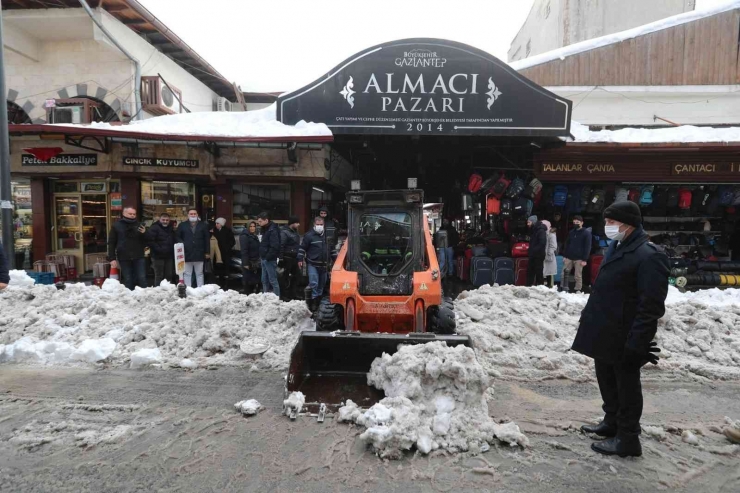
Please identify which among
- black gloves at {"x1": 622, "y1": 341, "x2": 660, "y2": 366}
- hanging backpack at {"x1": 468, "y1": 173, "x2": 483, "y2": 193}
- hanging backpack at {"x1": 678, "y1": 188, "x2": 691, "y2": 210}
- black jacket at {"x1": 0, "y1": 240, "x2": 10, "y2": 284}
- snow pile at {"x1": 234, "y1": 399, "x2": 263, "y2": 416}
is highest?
hanging backpack at {"x1": 468, "y1": 173, "x2": 483, "y2": 193}

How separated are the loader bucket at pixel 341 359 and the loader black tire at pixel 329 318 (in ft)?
2.93

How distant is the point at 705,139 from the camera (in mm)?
10570

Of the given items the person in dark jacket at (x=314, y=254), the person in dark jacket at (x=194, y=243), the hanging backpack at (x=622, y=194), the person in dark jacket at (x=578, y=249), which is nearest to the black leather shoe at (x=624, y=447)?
the person in dark jacket at (x=314, y=254)

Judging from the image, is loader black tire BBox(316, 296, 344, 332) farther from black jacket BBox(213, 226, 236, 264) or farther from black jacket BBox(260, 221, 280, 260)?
black jacket BBox(213, 226, 236, 264)

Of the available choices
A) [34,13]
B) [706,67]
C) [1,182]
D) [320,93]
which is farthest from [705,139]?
[34,13]

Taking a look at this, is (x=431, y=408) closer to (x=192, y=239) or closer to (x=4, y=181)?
(x=192, y=239)

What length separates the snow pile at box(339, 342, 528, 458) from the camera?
10.8 ft

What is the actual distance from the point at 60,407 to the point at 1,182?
6983 millimetres

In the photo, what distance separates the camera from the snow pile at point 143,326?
5.37 m

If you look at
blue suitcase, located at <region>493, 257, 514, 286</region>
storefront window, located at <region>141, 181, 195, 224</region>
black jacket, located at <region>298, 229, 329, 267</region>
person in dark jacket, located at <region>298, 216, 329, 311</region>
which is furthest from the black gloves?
storefront window, located at <region>141, 181, 195, 224</region>

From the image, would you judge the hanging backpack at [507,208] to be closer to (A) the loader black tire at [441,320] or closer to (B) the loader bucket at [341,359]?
(A) the loader black tire at [441,320]

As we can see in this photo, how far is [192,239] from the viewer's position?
29.5 feet

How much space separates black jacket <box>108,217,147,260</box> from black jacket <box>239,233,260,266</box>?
6.57ft

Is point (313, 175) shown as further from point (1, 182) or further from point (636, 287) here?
point (636, 287)
